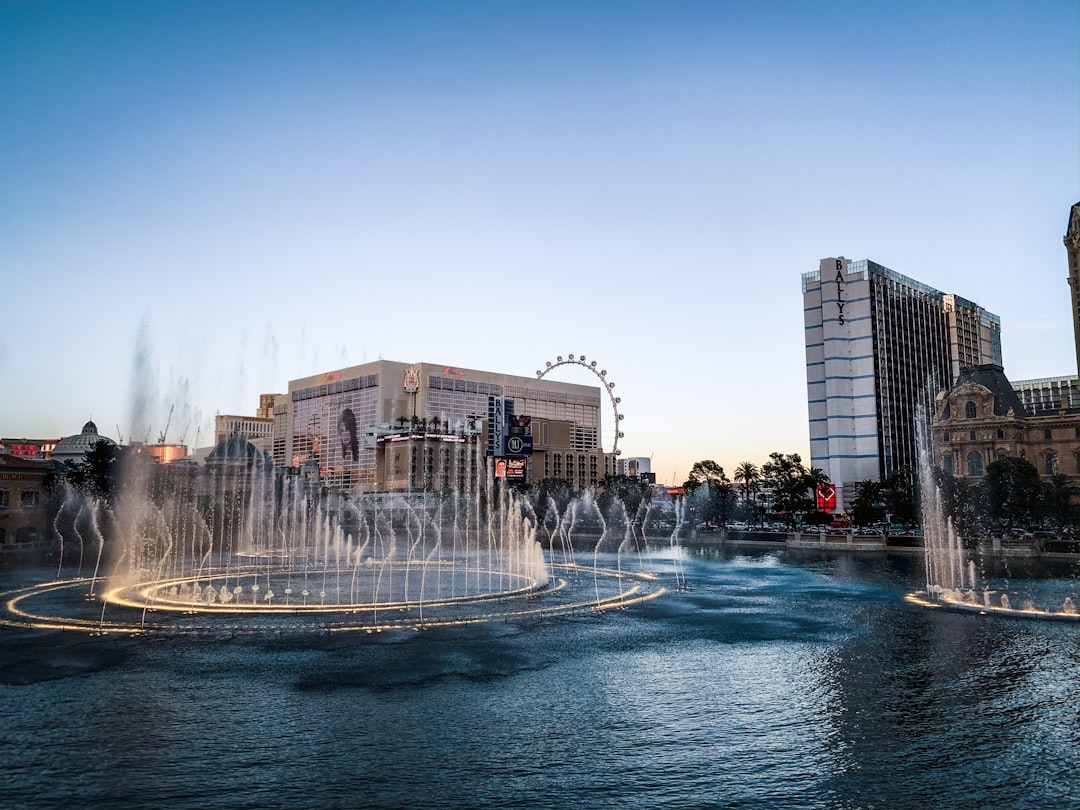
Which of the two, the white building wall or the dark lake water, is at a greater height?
the white building wall

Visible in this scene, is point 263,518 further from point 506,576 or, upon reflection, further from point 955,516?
point 955,516

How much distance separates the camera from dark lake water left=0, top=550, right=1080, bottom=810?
16141 mm

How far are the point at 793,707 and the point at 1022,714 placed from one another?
5.87m

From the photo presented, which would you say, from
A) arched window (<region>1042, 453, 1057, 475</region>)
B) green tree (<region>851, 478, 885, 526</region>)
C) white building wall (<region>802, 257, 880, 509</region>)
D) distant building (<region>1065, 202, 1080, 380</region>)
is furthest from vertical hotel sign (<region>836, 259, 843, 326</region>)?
distant building (<region>1065, 202, 1080, 380</region>)

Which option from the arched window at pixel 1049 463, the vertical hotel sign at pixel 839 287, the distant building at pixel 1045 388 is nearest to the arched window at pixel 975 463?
the arched window at pixel 1049 463

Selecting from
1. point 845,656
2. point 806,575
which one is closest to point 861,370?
point 806,575

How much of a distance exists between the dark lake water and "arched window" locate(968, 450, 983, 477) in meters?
84.1

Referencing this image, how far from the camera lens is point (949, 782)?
1652 centimetres

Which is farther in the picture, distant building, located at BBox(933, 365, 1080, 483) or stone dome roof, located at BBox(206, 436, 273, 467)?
stone dome roof, located at BBox(206, 436, 273, 467)

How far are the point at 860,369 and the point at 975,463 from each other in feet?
106

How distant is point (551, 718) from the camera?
20891mm

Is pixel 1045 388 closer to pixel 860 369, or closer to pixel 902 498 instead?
pixel 860 369

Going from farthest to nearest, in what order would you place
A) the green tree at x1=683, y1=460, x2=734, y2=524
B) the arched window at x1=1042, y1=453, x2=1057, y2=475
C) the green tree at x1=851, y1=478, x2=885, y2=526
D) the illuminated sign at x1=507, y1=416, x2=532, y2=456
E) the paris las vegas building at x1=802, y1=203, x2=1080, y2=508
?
the illuminated sign at x1=507, y1=416, x2=532, y2=456 < the green tree at x1=683, y1=460, x2=734, y2=524 < the paris las vegas building at x1=802, y1=203, x2=1080, y2=508 < the arched window at x1=1042, y1=453, x2=1057, y2=475 < the green tree at x1=851, y1=478, x2=885, y2=526

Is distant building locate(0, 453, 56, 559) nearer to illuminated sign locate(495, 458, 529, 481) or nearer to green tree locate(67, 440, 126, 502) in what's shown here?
green tree locate(67, 440, 126, 502)
